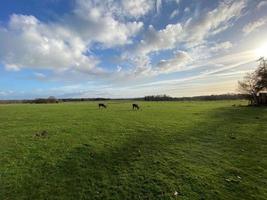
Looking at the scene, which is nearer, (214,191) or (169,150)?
(214,191)

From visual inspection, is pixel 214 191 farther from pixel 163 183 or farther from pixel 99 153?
pixel 99 153

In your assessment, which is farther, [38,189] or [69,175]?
[69,175]

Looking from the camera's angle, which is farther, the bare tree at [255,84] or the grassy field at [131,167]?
the bare tree at [255,84]

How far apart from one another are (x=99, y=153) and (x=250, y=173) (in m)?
Answer: 7.20

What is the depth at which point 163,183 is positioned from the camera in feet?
28.0

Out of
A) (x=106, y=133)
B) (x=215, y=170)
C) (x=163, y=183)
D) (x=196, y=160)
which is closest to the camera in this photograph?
(x=163, y=183)

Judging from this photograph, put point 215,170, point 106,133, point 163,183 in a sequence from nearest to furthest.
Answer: point 163,183, point 215,170, point 106,133

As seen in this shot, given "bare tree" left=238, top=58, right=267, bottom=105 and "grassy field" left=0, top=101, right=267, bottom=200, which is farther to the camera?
"bare tree" left=238, top=58, right=267, bottom=105

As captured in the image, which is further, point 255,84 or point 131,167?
point 255,84

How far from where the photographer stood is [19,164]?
403 inches

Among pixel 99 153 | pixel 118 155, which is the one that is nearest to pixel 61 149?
pixel 99 153

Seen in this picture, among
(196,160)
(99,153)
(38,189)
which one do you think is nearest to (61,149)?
(99,153)

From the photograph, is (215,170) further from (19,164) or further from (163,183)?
(19,164)

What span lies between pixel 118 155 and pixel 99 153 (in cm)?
110
